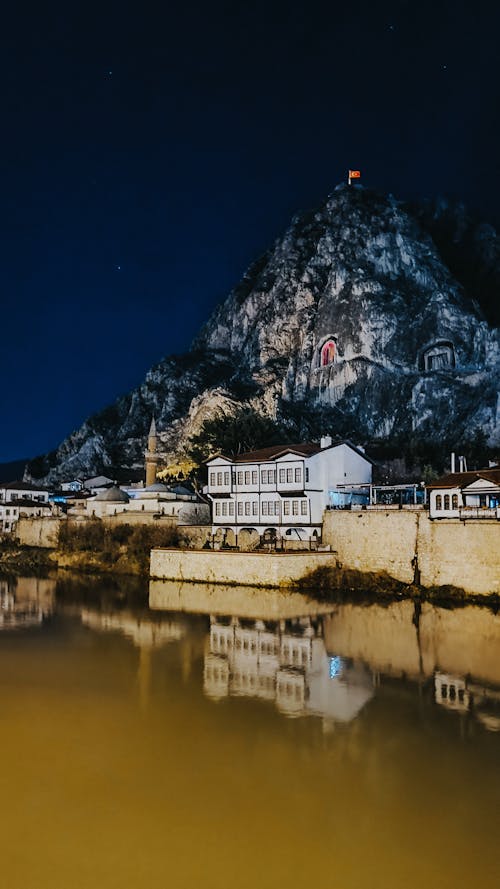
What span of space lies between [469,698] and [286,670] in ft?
18.8

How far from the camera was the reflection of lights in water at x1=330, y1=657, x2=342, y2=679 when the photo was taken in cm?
1942

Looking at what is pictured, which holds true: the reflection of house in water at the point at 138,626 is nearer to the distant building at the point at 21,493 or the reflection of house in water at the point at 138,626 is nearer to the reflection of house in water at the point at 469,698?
the reflection of house in water at the point at 469,698

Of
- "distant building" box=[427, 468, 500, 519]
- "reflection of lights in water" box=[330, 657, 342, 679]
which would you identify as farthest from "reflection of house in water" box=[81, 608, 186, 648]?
"distant building" box=[427, 468, 500, 519]

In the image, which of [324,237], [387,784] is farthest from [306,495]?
[324,237]

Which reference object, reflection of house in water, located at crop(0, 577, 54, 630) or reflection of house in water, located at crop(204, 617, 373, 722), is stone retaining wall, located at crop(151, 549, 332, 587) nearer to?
reflection of house in water, located at crop(204, 617, 373, 722)

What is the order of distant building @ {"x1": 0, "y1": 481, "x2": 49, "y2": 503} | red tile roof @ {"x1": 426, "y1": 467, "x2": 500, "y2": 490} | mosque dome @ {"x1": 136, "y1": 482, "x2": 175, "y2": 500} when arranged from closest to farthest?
red tile roof @ {"x1": 426, "y1": 467, "x2": 500, "y2": 490} < mosque dome @ {"x1": 136, "y1": 482, "x2": 175, "y2": 500} < distant building @ {"x1": 0, "y1": 481, "x2": 49, "y2": 503}

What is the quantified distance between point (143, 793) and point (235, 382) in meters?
81.3

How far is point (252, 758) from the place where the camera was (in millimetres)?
12867

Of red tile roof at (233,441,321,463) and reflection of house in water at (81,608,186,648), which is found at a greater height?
red tile roof at (233,441,321,463)

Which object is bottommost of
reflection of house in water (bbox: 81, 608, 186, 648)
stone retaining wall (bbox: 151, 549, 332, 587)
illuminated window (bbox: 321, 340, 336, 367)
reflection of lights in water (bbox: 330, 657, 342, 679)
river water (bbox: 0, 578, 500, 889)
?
river water (bbox: 0, 578, 500, 889)

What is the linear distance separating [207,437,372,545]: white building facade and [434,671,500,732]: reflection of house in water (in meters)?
20.2

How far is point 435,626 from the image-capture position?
25469 mm

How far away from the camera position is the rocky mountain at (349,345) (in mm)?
74500

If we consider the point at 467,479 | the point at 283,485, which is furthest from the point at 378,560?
the point at 283,485
